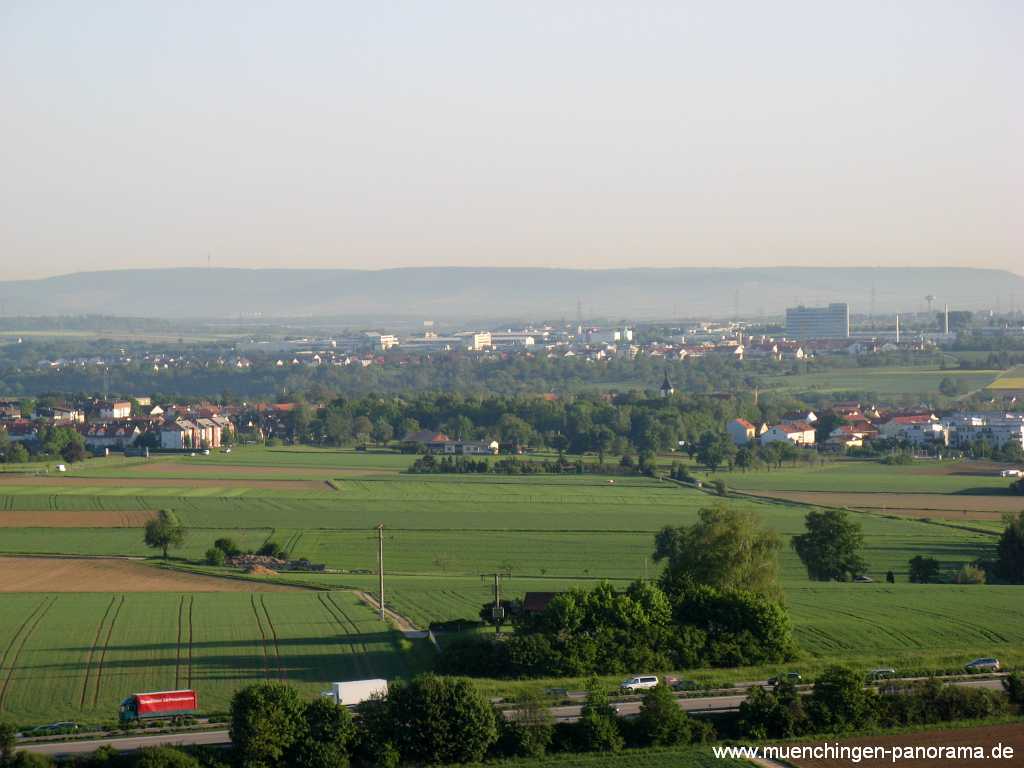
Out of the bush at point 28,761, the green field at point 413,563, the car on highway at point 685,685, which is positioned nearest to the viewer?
the bush at point 28,761

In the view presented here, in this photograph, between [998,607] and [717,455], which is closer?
[998,607]

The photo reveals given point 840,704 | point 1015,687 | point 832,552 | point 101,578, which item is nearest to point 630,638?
point 840,704

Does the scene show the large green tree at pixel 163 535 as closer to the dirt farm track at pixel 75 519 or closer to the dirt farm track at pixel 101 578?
the dirt farm track at pixel 101 578

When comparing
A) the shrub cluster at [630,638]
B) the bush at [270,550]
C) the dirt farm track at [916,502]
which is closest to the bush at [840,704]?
the shrub cluster at [630,638]

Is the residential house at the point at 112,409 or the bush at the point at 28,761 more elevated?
the bush at the point at 28,761

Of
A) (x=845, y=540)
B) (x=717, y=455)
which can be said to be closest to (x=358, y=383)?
(x=717, y=455)

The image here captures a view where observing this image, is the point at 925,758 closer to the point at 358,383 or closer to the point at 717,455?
the point at 717,455

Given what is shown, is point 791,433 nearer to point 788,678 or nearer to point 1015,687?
point 788,678

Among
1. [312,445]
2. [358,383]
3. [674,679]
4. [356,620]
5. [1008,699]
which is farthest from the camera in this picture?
[358,383]

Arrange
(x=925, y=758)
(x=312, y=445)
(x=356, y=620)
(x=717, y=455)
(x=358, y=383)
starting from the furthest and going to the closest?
1. (x=358, y=383)
2. (x=312, y=445)
3. (x=717, y=455)
4. (x=356, y=620)
5. (x=925, y=758)
